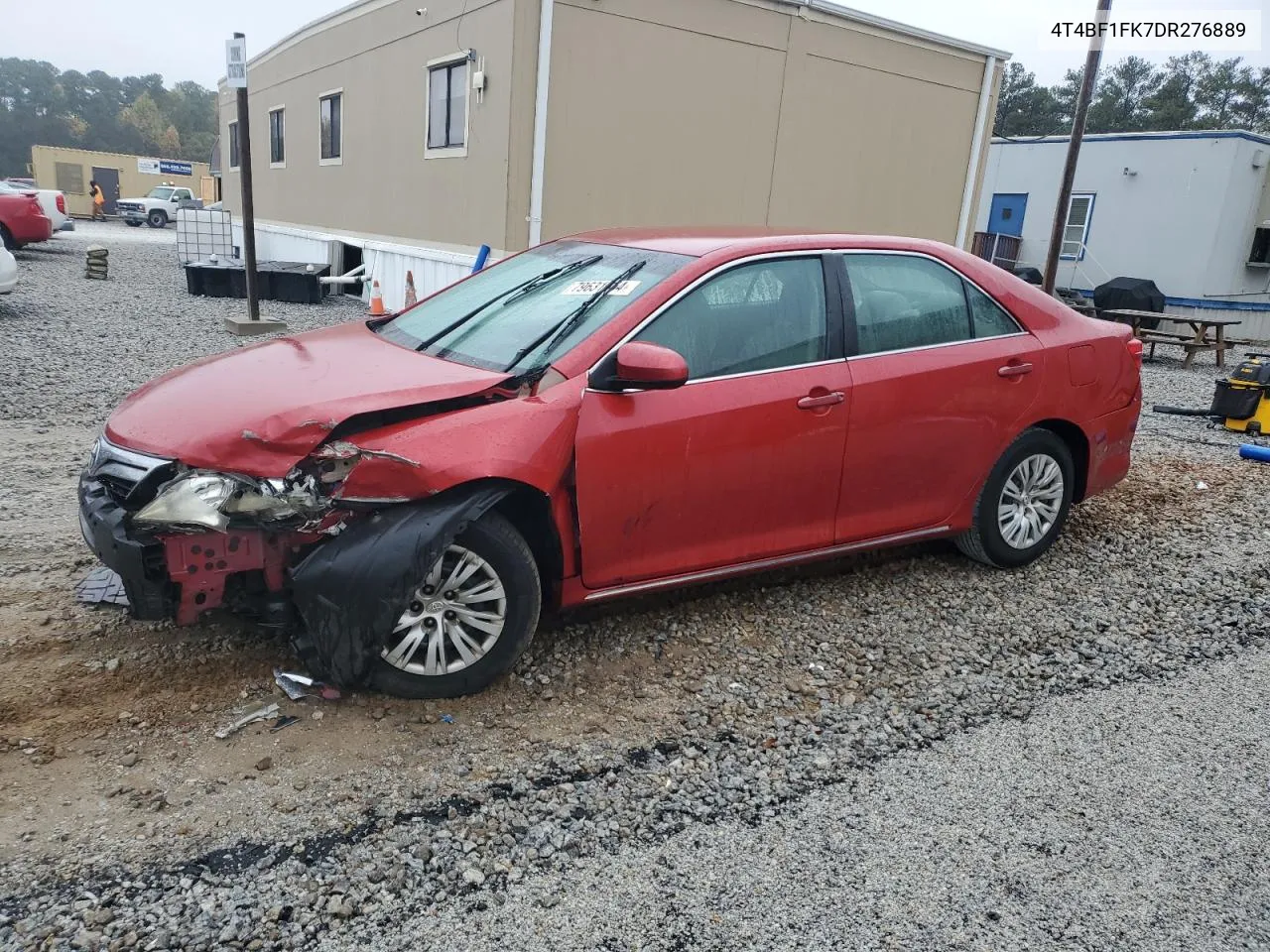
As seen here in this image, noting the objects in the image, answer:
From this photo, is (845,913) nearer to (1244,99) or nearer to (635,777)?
(635,777)

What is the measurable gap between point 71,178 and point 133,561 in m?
51.8

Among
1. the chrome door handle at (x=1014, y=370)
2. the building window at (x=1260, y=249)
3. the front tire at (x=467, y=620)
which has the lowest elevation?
the front tire at (x=467, y=620)

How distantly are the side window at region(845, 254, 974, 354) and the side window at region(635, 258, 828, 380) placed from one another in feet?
0.74

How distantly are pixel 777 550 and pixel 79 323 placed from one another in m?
10.3

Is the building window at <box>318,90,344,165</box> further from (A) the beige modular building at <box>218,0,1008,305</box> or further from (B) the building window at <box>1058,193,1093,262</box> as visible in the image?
(B) the building window at <box>1058,193,1093,262</box>

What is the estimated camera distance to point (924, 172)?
14.0m

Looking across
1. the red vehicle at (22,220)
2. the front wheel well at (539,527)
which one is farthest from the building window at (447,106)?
the red vehicle at (22,220)

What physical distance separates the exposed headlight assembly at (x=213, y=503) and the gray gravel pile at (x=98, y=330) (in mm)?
4539

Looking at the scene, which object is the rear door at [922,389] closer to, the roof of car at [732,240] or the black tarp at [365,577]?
the roof of car at [732,240]

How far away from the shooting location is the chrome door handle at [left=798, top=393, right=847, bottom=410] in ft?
12.9

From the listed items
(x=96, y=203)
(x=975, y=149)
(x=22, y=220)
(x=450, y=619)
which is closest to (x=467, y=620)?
(x=450, y=619)

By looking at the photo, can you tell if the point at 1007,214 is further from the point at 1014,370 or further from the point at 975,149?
the point at 1014,370

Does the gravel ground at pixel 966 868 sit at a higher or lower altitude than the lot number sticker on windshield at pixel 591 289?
lower

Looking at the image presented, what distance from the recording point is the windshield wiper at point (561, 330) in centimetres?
356
